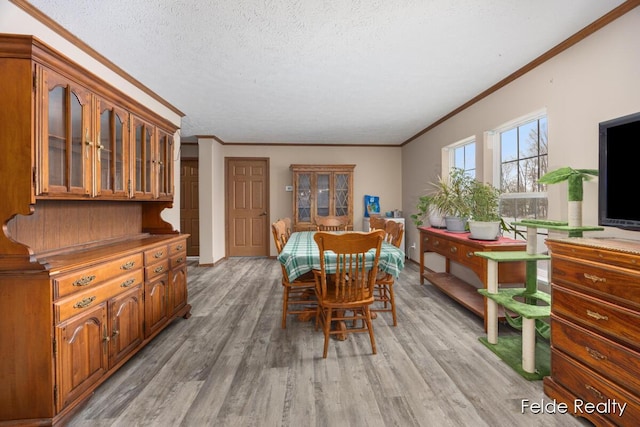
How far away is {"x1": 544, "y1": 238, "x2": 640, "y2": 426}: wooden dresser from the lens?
1270 mm

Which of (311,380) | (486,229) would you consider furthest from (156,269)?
(486,229)

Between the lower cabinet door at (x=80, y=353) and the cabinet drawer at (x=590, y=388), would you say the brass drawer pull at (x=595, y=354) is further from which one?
the lower cabinet door at (x=80, y=353)

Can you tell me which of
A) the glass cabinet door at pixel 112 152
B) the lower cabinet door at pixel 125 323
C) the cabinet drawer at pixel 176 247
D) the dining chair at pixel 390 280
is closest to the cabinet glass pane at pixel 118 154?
the glass cabinet door at pixel 112 152

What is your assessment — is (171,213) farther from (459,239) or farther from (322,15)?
(459,239)

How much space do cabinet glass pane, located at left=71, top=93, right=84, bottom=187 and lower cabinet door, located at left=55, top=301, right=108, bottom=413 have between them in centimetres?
80

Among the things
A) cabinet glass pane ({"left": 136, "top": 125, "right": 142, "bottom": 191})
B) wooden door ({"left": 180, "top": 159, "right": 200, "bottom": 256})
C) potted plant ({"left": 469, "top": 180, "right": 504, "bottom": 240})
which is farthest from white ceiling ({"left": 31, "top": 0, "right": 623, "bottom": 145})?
wooden door ({"left": 180, "top": 159, "right": 200, "bottom": 256})

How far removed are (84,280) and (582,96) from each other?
3566 millimetres

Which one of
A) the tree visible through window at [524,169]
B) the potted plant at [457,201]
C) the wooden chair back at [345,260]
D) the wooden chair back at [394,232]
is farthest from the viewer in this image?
the potted plant at [457,201]

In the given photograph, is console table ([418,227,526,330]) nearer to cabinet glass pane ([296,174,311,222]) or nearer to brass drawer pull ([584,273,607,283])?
brass drawer pull ([584,273,607,283])

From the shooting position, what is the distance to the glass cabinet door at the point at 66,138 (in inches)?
59.9

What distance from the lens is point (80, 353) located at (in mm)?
1584

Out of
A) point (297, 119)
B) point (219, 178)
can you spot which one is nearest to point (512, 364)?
point (297, 119)

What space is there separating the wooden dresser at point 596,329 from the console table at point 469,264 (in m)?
0.90

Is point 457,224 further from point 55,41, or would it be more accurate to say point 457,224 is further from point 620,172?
point 55,41
